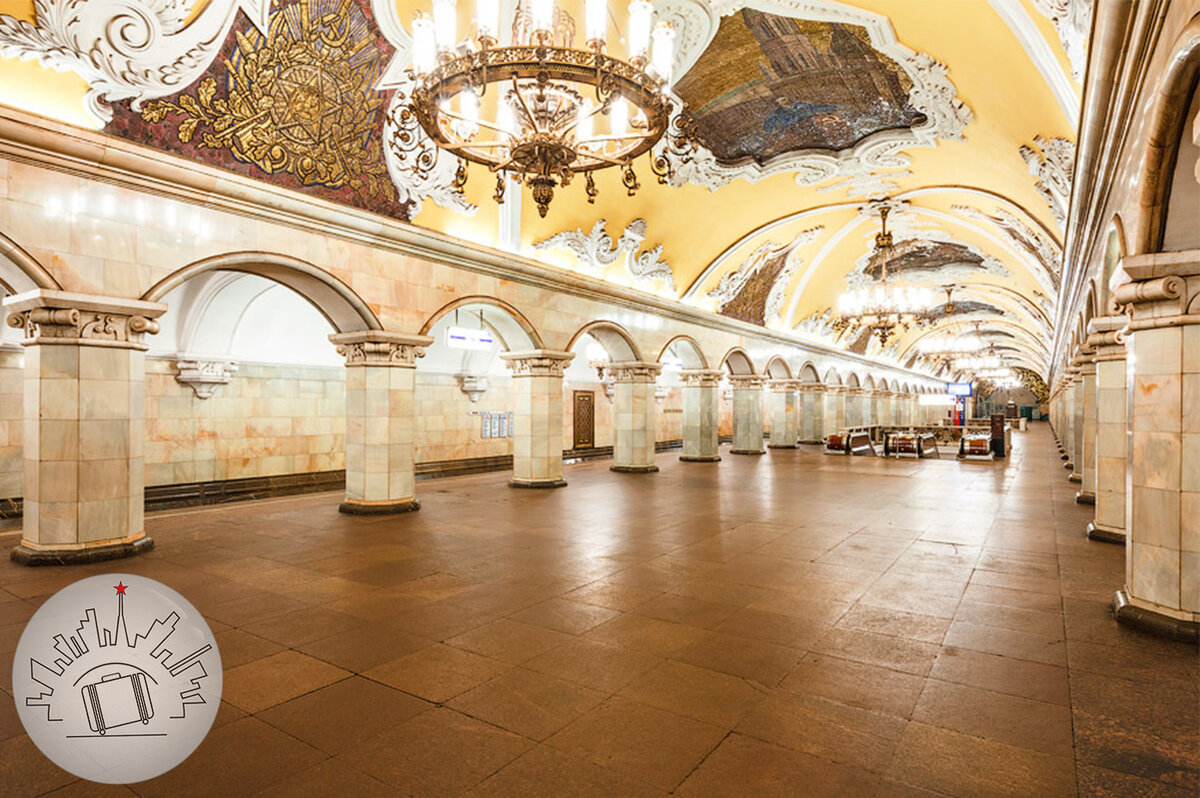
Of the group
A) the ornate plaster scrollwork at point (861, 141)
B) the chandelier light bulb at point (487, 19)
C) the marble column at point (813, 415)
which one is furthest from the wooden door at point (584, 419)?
the chandelier light bulb at point (487, 19)

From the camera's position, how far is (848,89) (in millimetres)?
8820

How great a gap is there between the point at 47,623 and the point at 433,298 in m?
5.81

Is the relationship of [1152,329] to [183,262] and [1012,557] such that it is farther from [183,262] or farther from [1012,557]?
[183,262]

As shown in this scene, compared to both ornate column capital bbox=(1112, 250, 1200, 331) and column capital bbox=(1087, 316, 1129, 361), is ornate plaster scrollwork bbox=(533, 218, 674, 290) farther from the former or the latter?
ornate column capital bbox=(1112, 250, 1200, 331)

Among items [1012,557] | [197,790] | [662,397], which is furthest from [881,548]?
[662,397]

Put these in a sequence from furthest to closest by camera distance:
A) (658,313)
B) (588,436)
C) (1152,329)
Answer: (588,436)
(658,313)
(1152,329)

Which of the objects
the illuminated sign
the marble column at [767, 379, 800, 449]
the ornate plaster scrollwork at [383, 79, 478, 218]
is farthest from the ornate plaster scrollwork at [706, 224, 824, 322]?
the ornate plaster scrollwork at [383, 79, 478, 218]

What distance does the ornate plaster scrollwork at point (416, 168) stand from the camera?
8.07 meters

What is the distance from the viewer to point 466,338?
38.0 ft

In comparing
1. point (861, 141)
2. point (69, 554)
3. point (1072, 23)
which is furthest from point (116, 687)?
point (861, 141)

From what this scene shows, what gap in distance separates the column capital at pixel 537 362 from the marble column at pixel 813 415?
13819mm

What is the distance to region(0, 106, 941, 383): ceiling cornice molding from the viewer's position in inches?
212

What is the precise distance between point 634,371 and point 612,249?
2.62 metres

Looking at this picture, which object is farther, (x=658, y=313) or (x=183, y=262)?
(x=658, y=313)
